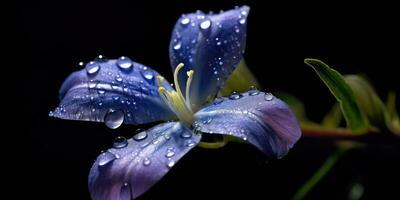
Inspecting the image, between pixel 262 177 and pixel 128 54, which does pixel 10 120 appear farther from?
pixel 262 177

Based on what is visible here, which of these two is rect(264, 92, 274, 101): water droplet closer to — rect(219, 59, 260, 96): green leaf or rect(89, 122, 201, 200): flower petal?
rect(89, 122, 201, 200): flower petal

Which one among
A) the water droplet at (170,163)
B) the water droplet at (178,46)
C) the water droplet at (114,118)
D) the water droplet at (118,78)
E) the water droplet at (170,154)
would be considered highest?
the water droplet at (178,46)

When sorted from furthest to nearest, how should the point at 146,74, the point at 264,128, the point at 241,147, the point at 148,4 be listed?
the point at 148,4
the point at 241,147
the point at 146,74
the point at 264,128

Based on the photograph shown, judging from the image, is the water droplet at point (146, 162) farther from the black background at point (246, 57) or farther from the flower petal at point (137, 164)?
the black background at point (246, 57)

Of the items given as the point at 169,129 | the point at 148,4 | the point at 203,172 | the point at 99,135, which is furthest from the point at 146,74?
the point at 148,4

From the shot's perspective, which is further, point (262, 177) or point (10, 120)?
point (10, 120)

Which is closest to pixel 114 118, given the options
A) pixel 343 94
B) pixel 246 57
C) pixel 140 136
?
pixel 140 136

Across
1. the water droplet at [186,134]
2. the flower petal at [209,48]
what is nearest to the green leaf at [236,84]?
the flower petal at [209,48]
